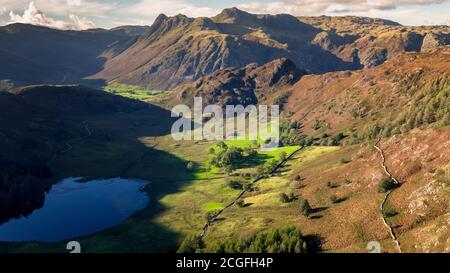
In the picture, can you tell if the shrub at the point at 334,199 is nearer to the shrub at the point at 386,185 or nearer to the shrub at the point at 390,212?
the shrub at the point at 386,185

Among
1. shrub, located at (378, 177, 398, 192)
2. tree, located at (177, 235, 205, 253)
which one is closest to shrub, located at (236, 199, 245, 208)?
tree, located at (177, 235, 205, 253)

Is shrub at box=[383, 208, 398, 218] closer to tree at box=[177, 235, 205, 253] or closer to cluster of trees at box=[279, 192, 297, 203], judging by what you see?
tree at box=[177, 235, 205, 253]

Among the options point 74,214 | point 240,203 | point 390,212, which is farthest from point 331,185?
point 74,214

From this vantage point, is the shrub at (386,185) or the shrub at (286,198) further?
the shrub at (286,198)

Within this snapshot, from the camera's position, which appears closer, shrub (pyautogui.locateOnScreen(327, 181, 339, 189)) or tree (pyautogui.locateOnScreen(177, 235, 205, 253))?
tree (pyautogui.locateOnScreen(177, 235, 205, 253))

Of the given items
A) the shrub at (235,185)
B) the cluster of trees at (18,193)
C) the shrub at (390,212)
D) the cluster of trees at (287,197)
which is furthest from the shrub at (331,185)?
the cluster of trees at (18,193)

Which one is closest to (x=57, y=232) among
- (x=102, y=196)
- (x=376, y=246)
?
(x=102, y=196)

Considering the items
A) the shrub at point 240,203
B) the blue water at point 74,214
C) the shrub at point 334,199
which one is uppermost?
the shrub at point 334,199
